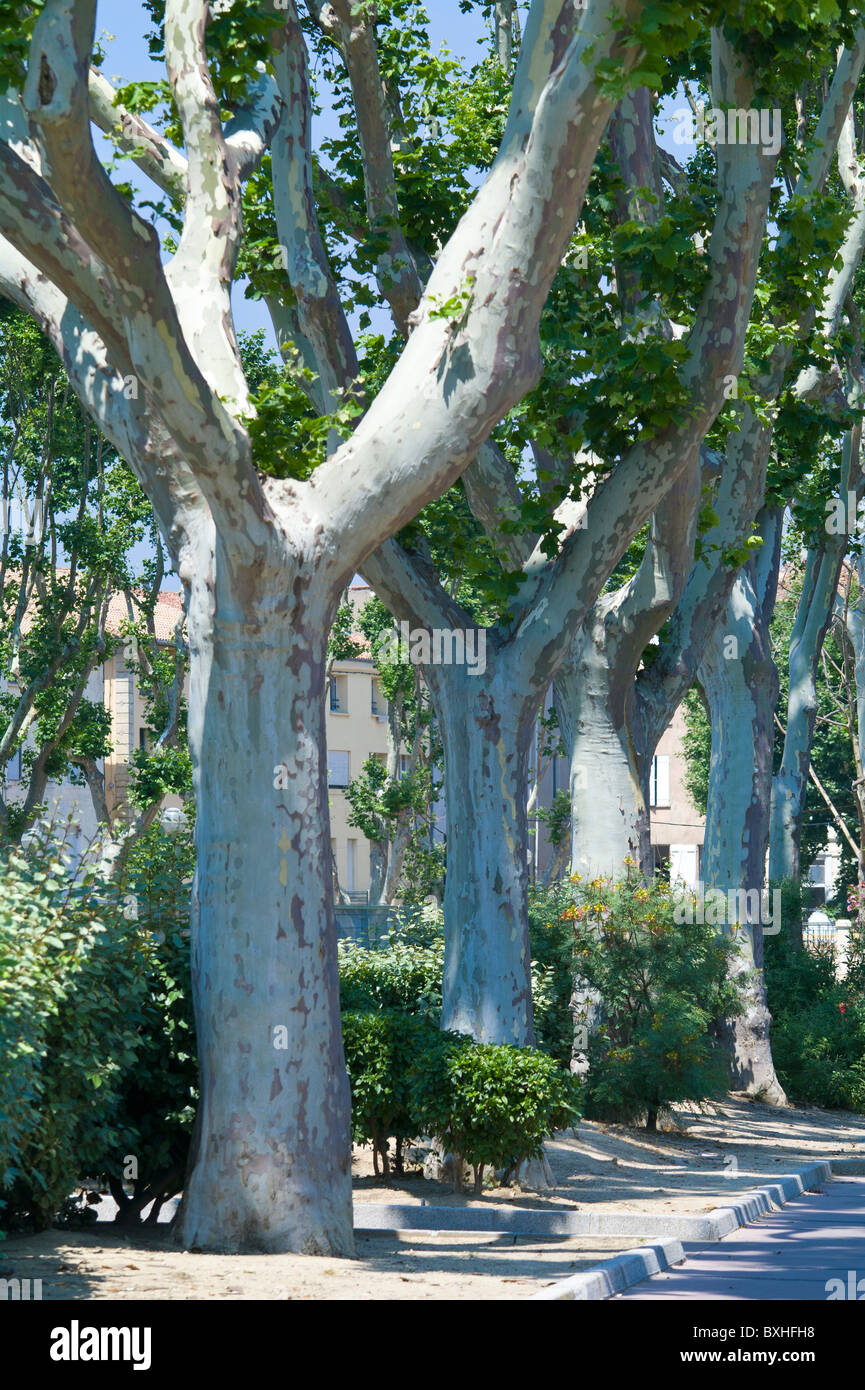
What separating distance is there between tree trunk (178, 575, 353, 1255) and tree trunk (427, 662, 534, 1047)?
3.38 meters

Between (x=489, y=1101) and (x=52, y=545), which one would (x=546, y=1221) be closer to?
(x=489, y=1101)

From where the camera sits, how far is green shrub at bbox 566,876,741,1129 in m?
14.4

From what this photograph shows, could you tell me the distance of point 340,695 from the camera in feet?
185

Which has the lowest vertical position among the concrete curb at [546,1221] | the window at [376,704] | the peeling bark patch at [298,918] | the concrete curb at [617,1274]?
the concrete curb at [546,1221]

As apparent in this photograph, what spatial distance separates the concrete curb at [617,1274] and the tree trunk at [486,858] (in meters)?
3.05

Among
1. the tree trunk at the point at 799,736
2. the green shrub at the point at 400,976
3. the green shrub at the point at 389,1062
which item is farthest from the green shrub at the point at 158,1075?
the tree trunk at the point at 799,736

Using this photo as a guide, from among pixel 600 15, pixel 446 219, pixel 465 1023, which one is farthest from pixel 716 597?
pixel 600 15

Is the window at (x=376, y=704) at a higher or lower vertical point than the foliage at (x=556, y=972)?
higher

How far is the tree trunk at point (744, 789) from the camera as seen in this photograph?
18.6 m

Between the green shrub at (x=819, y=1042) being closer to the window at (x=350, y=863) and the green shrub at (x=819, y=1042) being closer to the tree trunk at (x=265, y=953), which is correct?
the tree trunk at (x=265, y=953)

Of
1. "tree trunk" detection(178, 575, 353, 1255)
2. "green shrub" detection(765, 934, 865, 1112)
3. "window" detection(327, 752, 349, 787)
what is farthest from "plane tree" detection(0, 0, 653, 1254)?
"window" detection(327, 752, 349, 787)

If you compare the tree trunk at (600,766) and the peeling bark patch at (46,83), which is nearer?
the peeling bark patch at (46,83)

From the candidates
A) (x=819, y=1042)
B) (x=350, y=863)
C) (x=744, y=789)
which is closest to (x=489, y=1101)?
(x=744, y=789)

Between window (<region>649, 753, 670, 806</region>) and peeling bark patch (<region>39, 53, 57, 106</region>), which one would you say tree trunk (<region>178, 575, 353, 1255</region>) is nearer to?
peeling bark patch (<region>39, 53, 57, 106</region>)
